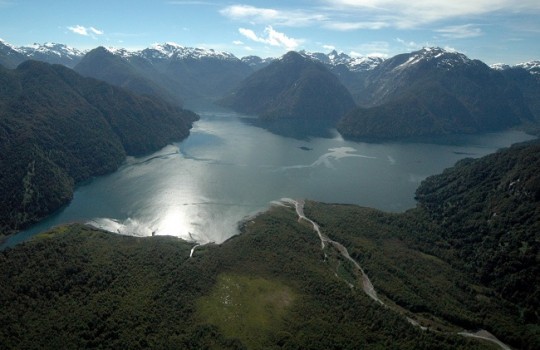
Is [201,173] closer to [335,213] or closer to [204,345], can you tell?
[335,213]

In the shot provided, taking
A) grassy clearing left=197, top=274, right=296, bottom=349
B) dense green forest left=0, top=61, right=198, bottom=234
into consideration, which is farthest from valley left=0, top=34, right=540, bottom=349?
dense green forest left=0, top=61, right=198, bottom=234

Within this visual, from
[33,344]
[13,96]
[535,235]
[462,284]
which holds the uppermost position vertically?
[13,96]

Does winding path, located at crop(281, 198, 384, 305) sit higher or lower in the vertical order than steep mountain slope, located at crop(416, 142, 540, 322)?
lower

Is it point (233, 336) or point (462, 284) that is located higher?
point (462, 284)

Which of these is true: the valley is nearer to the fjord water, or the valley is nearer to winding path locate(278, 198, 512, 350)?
winding path locate(278, 198, 512, 350)

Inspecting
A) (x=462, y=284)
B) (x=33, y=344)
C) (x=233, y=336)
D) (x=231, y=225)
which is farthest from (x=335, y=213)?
(x=33, y=344)

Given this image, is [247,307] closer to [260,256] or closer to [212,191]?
[260,256]

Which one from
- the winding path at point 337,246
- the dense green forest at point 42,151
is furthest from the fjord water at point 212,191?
the winding path at point 337,246

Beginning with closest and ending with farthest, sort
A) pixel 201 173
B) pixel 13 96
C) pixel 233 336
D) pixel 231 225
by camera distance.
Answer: pixel 233 336 < pixel 231 225 < pixel 201 173 < pixel 13 96
